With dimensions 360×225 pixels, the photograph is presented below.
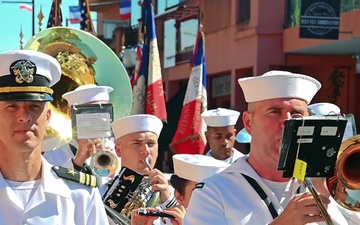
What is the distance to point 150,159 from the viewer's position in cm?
573

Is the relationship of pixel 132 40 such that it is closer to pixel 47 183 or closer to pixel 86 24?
pixel 86 24

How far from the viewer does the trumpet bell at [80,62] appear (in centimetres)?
769

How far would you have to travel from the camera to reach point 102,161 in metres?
6.14

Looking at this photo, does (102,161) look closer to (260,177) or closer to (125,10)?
(260,177)

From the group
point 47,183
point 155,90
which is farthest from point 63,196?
point 155,90

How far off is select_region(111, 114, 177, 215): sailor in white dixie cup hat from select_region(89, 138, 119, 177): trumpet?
9cm

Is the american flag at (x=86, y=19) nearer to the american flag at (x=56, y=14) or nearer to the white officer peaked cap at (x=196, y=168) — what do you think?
the american flag at (x=56, y=14)

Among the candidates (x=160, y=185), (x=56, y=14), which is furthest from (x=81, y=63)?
(x=160, y=185)

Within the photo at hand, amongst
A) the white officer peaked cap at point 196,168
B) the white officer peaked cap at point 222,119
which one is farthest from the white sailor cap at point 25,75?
the white officer peaked cap at point 222,119

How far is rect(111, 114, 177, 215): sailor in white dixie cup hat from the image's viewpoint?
5.41 m

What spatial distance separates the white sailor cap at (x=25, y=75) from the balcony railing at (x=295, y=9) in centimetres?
1599

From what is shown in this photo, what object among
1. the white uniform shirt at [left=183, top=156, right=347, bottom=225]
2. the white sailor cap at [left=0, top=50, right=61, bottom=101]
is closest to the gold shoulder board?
the white sailor cap at [left=0, top=50, right=61, bottom=101]

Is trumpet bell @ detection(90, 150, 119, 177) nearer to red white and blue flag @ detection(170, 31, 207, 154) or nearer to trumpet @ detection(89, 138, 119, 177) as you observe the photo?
trumpet @ detection(89, 138, 119, 177)

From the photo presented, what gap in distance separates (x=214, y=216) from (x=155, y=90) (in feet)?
22.8
